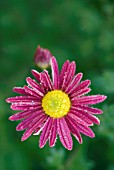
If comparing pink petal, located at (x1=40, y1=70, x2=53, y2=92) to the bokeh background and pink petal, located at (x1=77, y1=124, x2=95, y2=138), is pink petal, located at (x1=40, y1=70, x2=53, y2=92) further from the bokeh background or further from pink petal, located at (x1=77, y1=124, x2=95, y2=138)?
the bokeh background

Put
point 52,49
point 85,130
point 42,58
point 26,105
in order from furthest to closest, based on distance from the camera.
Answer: point 52,49, point 42,58, point 26,105, point 85,130

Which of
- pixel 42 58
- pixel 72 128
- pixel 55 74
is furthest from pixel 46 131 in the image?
pixel 42 58

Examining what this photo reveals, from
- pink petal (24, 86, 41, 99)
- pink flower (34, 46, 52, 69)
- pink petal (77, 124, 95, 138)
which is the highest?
pink flower (34, 46, 52, 69)

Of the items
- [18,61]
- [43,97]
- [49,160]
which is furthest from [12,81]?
[43,97]

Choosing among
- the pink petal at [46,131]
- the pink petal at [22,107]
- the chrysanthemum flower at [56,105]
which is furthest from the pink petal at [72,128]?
the pink petal at [22,107]

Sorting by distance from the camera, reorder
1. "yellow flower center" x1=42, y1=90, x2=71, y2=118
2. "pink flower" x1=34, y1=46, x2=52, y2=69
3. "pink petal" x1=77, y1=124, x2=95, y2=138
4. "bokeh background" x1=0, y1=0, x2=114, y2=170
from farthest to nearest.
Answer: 1. "bokeh background" x1=0, y1=0, x2=114, y2=170
2. "pink flower" x1=34, y1=46, x2=52, y2=69
3. "yellow flower center" x1=42, y1=90, x2=71, y2=118
4. "pink petal" x1=77, y1=124, x2=95, y2=138

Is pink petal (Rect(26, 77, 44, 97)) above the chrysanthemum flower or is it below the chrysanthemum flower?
above

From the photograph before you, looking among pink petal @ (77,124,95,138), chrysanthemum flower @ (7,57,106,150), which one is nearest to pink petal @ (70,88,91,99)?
chrysanthemum flower @ (7,57,106,150)

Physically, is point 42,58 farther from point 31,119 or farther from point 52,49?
point 52,49
